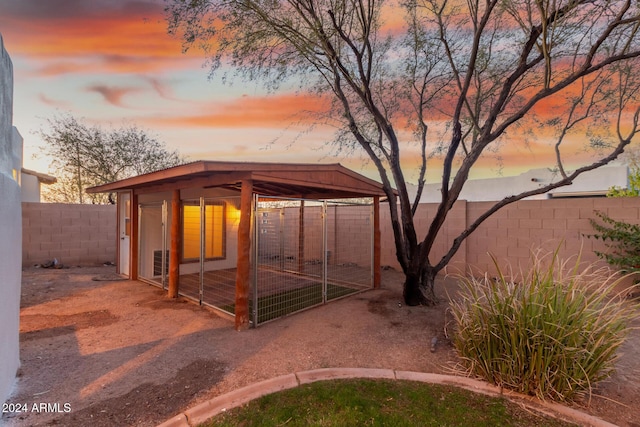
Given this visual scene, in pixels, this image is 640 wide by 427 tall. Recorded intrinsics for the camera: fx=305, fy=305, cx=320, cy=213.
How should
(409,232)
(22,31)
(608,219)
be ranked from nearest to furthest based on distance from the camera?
1. (22,31)
2. (409,232)
3. (608,219)

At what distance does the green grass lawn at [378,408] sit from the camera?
2340 mm

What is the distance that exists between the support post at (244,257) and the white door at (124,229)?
4.94 meters

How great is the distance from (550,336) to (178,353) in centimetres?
384

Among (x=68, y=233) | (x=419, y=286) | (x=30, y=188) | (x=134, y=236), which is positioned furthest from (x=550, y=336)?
(x=30, y=188)

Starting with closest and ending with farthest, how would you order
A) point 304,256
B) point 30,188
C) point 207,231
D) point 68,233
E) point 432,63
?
point 432,63
point 207,231
point 304,256
point 68,233
point 30,188

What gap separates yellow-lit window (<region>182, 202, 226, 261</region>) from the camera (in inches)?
304

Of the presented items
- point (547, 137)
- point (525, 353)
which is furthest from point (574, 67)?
point (525, 353)

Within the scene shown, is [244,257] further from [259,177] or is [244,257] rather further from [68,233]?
[68,233]

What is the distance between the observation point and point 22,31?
4941 mm

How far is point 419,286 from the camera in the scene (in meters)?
5.43

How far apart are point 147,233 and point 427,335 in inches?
266

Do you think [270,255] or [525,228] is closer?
[270,255]

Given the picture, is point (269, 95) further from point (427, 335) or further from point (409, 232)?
point (427, 335)

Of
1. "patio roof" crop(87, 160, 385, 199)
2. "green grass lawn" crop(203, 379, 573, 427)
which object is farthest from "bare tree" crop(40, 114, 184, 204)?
"green grass lawn" crop(203, 379, 573, 427)
